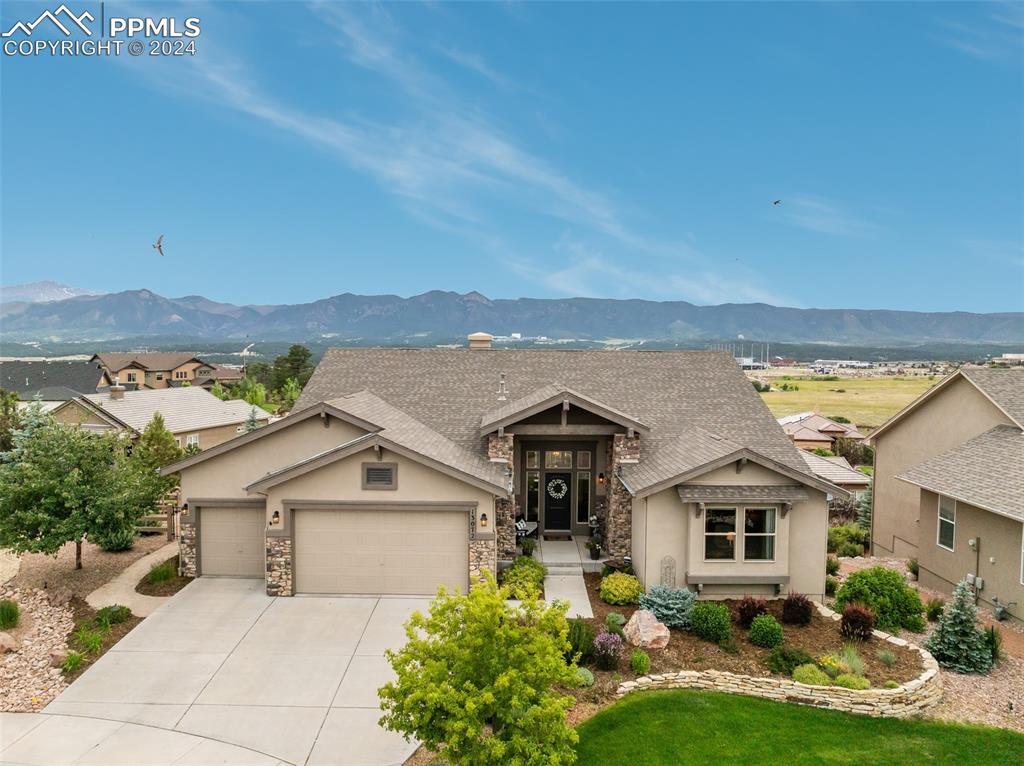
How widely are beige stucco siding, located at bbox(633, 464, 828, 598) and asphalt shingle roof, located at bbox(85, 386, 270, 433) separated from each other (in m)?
30.7

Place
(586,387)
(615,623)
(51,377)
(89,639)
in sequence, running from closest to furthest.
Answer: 1. (89,639)
2. (615,623)
3. (586,387)
4. (51,377)

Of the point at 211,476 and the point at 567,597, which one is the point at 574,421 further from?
the point at 211,476

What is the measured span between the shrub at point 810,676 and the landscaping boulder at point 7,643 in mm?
14861

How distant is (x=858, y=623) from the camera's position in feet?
42.9

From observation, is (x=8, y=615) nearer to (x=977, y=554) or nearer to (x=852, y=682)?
(x=852, y=682)

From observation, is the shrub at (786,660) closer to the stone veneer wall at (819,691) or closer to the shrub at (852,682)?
the stone veneer wall at (819,691)

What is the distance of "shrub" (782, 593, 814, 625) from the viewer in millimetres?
13766

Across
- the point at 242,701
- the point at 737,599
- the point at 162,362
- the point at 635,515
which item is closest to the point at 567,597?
the point at 635,515

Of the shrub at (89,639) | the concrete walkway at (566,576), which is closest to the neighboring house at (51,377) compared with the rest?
the shrub at (89,639)

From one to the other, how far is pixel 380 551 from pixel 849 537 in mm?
19584

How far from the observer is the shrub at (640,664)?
11.5 metres

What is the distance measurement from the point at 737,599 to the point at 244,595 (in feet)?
39.1

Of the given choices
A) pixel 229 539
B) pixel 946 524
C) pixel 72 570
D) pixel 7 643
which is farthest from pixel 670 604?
pixel 72 570

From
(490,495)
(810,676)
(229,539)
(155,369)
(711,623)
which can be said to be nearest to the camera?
(810,676)
